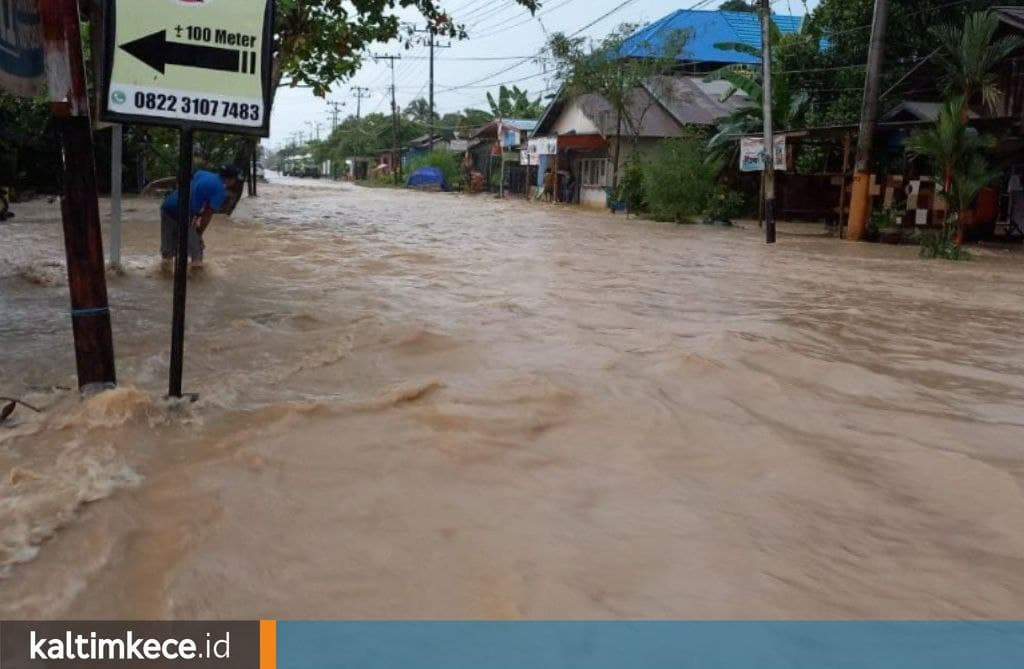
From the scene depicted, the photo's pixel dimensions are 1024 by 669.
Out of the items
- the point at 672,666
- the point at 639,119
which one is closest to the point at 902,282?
the point at 672,666

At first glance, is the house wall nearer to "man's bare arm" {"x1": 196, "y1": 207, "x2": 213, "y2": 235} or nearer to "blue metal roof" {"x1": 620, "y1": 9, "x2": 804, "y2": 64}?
"blue metal roof" {"x1": 620, "y1": 9, "x2": 804, "y2": 64}

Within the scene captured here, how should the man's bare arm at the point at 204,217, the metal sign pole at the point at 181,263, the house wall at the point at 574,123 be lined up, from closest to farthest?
the metal sign pole at the point at 181,263, the man's bare arm at the point at 204,217, the house wall at the point at 574,123

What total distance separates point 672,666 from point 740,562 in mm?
686

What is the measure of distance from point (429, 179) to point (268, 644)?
4810 centimetres

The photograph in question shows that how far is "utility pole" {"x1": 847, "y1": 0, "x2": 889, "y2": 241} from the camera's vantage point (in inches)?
660

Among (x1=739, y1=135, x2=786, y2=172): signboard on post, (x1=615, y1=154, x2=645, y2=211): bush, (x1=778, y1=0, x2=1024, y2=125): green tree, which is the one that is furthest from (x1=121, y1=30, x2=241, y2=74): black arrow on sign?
(x1=615, y1=154, x2=645, y2=211): bush

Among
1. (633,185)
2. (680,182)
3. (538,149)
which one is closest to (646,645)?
(680,182)

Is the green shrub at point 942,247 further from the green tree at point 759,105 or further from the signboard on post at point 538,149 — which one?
the signboard on post at point 538,149

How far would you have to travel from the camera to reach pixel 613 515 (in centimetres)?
335

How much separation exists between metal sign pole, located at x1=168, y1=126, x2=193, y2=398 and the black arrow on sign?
27 centimetres

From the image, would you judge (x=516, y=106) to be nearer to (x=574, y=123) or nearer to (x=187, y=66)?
(x=574, y=123)

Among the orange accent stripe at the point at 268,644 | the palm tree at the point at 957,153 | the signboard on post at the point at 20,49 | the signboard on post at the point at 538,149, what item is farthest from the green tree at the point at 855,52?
the orange accent stripe at the point at 268,644

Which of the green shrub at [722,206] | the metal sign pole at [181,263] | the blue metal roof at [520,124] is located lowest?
the metal sign pole at [181,263]

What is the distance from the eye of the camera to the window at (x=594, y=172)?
33.5 m
